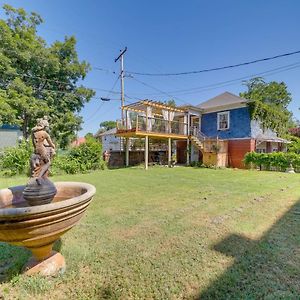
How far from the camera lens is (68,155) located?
1335 centimetres

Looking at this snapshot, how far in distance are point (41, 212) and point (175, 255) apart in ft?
6.33

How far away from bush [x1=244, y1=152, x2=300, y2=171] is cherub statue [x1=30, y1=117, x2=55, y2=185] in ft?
46.4

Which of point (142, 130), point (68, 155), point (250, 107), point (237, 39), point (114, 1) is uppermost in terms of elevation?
point (114, 1)

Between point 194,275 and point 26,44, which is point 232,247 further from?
point 26,44

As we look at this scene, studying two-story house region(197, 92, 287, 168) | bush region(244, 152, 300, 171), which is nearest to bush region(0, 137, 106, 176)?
two-story house region(197, 92, 287, 168)

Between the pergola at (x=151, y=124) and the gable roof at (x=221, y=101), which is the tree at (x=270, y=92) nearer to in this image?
the gable roof at (x=221, y=101)

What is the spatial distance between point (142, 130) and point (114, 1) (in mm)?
7834

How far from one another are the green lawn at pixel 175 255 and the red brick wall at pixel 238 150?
11.1m

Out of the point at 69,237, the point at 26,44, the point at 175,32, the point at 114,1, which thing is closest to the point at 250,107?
the point at 175,32

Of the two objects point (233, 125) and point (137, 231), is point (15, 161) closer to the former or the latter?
point (137, 231)

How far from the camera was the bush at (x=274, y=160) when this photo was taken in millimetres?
12602

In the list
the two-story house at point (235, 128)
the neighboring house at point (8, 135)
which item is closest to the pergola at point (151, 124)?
the two-story house at point (235, 128)

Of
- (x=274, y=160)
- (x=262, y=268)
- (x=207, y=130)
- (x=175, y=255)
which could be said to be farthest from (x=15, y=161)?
(x=274, y=160)

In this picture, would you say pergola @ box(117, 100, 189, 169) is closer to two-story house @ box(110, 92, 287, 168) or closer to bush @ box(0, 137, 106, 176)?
two-story house @ box(110, 92, 287, 168)
